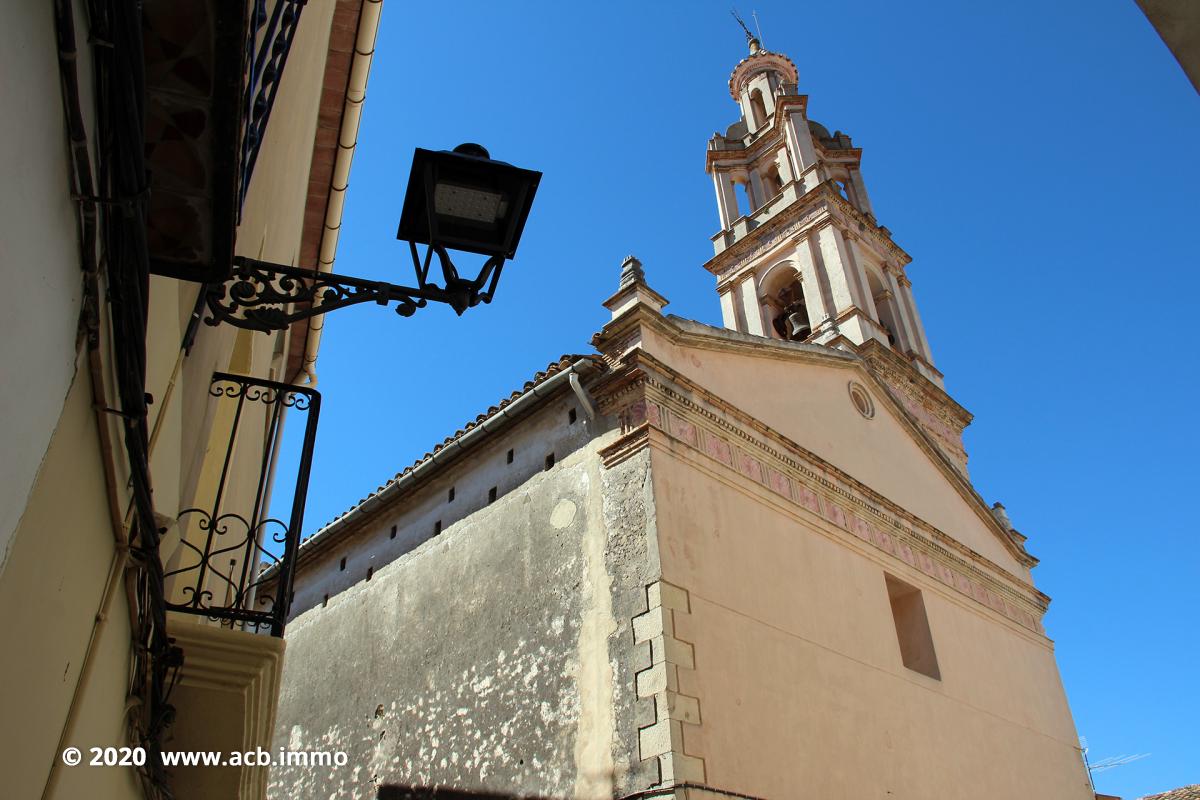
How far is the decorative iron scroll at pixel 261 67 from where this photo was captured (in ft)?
8.57

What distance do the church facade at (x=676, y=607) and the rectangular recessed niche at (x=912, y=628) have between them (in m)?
0.03

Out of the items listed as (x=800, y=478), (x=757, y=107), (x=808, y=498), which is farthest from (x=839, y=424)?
(x=757, y=107)

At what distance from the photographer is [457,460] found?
10305mm

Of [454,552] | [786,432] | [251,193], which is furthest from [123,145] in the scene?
[786,432]

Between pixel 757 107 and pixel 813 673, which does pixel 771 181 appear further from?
pixel 813 673

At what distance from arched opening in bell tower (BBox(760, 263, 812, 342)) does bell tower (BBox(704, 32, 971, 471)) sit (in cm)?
2

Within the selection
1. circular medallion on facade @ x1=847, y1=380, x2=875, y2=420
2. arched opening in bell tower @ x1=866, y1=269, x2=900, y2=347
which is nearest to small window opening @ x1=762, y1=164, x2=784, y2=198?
arched opening in bell tower @ x1=866, y1=269, x2=900, y2=347

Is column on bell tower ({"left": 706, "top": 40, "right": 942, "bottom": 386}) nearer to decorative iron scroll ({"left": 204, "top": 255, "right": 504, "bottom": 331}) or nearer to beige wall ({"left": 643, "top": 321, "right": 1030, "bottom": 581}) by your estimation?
beige wall ({"left": 643, "top": 321, "right": 1030, "bottom": 581})

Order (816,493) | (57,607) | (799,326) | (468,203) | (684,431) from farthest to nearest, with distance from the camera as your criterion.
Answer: (799,326)
(816,493)
(684,431)
(468,203)
(57,607)

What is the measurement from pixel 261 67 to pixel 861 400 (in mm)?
10749

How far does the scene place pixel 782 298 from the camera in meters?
19.2

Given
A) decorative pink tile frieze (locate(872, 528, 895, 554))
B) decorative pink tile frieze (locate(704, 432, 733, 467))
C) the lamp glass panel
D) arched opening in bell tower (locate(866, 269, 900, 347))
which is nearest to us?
the lamp glass panel

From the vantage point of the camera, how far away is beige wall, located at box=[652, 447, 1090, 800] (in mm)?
7449

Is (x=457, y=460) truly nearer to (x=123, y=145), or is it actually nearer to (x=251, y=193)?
(x=251, y=193)
